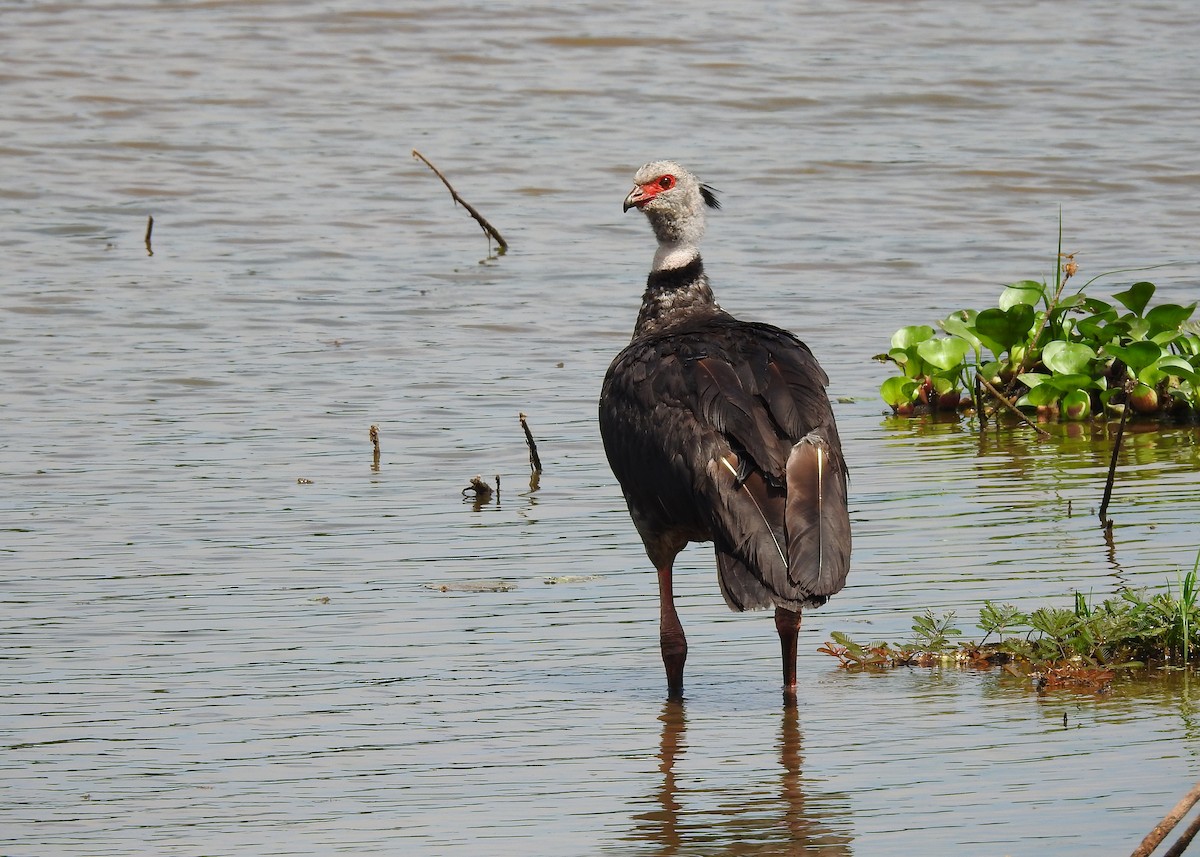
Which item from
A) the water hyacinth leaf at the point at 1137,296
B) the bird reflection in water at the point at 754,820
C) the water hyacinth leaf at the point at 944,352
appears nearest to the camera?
the bird reflection in water at the point at 754,820

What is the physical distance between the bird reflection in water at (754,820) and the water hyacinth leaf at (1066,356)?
15.4 feet

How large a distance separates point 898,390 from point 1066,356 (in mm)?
933

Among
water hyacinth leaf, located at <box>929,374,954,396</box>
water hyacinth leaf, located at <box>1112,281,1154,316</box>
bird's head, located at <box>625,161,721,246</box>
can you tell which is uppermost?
bird's head, located at <box>625,161,721,246</box>

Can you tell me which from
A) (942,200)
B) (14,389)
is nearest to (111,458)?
(14,389)

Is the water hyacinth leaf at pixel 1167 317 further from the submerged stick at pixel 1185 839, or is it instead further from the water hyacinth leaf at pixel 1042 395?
the submerged stick at pixel 1185 839

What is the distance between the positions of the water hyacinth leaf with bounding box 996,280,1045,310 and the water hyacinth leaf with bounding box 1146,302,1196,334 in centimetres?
56

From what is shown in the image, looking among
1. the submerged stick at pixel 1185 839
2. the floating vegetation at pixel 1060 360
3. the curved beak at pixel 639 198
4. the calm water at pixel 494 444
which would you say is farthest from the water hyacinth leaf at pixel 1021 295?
the submerged stick at pixel 1185 839

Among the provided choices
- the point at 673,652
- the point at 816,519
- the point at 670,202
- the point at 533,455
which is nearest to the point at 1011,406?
the point at 533,455

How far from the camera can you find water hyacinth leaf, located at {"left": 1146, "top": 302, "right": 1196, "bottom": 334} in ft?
31.7

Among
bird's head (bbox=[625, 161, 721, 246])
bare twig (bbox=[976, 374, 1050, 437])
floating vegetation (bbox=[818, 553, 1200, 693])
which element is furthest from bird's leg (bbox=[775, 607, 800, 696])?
bare twig (bbox=[976, 374, 1050, 437])

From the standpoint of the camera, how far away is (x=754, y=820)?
5.05m

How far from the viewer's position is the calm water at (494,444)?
528 cm

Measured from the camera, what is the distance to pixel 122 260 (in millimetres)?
14289

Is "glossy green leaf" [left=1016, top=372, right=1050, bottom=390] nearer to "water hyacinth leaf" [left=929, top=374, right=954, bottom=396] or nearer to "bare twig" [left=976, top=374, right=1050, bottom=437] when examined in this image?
"bare twig" [left=976, top=374, right=1050, bottom=437]
